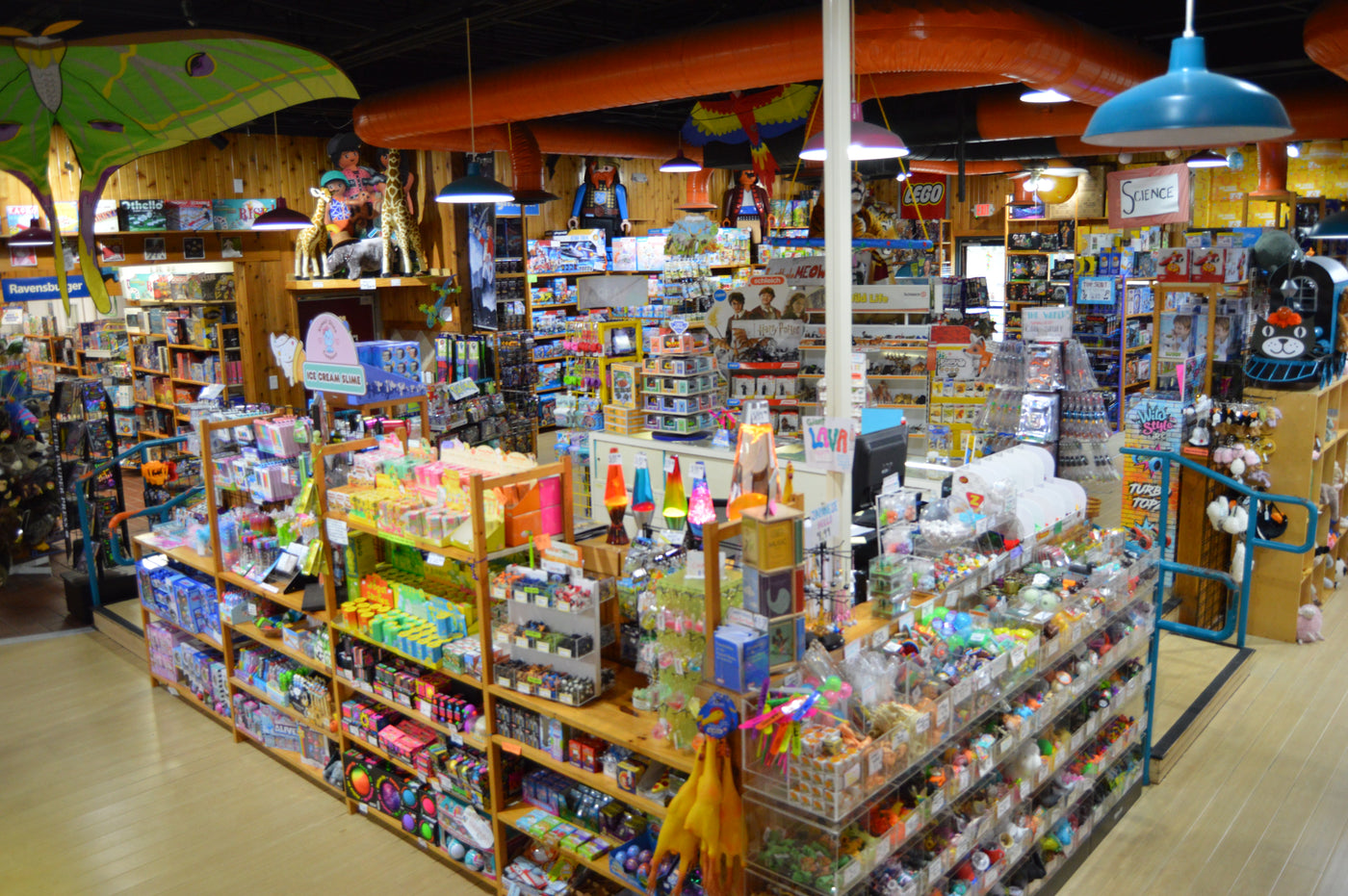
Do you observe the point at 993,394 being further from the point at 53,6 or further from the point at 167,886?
the point at 53,6

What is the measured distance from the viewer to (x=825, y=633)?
323cm

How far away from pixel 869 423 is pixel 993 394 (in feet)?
6.94

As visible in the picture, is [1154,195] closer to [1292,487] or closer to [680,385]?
[1292,487]

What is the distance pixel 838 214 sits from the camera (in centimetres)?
395

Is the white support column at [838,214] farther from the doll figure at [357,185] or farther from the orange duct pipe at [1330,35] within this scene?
the doll figure at [357,185]

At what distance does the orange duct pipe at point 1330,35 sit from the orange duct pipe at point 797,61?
4.18 ft

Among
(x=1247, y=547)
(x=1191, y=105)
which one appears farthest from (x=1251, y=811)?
(x=1191, y=105)

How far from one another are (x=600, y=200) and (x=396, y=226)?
155 inches

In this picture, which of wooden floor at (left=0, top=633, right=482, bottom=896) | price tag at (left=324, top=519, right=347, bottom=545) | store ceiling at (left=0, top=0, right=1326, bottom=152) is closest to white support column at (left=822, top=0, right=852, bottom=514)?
price tag at (left=324, top=519, right=347, bottom=545)

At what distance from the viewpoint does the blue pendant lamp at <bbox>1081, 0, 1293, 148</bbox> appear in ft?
6.79

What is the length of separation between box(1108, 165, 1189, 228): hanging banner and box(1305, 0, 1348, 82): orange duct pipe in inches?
124

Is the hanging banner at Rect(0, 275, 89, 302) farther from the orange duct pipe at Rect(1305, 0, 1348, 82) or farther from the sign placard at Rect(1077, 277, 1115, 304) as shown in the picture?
the sign placard at Rect(1077, 277, 1115, 304)

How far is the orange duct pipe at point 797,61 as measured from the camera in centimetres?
568

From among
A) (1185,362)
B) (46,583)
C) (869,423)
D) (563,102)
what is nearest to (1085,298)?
(1185,362)
